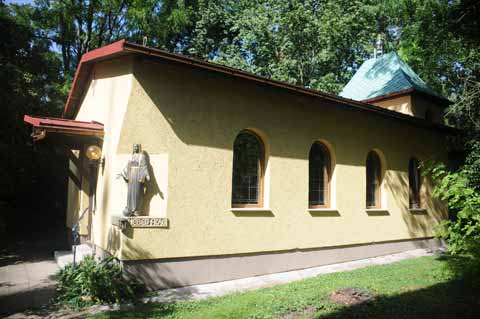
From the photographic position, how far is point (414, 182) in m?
12.2

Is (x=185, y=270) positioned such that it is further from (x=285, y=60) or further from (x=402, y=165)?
(x=285, y=60)

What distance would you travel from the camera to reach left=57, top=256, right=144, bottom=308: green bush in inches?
236

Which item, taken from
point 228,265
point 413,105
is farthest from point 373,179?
point 228,265

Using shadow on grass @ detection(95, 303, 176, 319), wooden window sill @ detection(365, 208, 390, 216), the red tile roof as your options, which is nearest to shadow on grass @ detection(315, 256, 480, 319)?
shadow on grass @ detection(95, 303, 176, 319)

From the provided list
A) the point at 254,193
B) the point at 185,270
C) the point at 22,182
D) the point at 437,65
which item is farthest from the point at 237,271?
the point at 22,182

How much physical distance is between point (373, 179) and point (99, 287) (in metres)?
8.17

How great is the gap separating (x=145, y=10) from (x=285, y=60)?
903 cm

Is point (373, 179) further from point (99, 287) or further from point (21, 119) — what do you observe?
point (21, 119)

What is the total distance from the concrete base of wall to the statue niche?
0.95 meters

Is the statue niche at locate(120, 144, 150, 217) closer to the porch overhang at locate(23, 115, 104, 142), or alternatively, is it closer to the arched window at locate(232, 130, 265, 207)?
Answer: the porch overhang at locate(23, 115, 104, 142)

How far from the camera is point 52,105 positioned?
54.6 ft

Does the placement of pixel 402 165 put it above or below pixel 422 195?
above

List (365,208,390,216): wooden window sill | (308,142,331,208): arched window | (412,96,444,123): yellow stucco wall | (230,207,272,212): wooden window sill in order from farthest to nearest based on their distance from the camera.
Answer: (412,96,444,123): yellow stucco wall < (365,208,390,216): wooden window sill < (308,142,331,208): arched window < (230,207,272,212): wooden window sill

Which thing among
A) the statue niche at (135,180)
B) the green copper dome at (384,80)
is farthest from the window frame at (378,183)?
the statue niche at (135,180)
